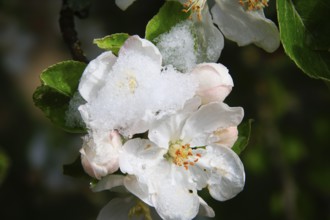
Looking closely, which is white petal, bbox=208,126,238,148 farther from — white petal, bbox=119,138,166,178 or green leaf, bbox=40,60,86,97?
green leaf, bbox=40,60,86,97

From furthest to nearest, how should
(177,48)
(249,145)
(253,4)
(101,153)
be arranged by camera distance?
1. (249,145)
2. (253,4)
3. (177,48)
4. (101,153)

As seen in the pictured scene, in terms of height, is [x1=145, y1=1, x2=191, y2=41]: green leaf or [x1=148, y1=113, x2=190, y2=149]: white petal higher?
[x1=145, y1=1, x2=191, y2=41]: green leaf

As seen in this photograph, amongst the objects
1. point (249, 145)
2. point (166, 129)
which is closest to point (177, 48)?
point (166, 129)

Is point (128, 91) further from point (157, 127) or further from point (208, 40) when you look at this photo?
point (208, 40)

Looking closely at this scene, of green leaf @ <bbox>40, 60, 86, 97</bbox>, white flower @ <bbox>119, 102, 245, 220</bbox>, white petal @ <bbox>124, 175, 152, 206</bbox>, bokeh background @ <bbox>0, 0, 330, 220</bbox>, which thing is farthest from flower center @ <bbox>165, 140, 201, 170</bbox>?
bokeh background @ <bbox>0, 0, 330, 220</bbox>

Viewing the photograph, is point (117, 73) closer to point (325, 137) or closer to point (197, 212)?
point (197, 212)

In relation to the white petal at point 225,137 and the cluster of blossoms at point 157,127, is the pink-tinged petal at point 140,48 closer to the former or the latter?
the cluster of blossoms at point 157,127
